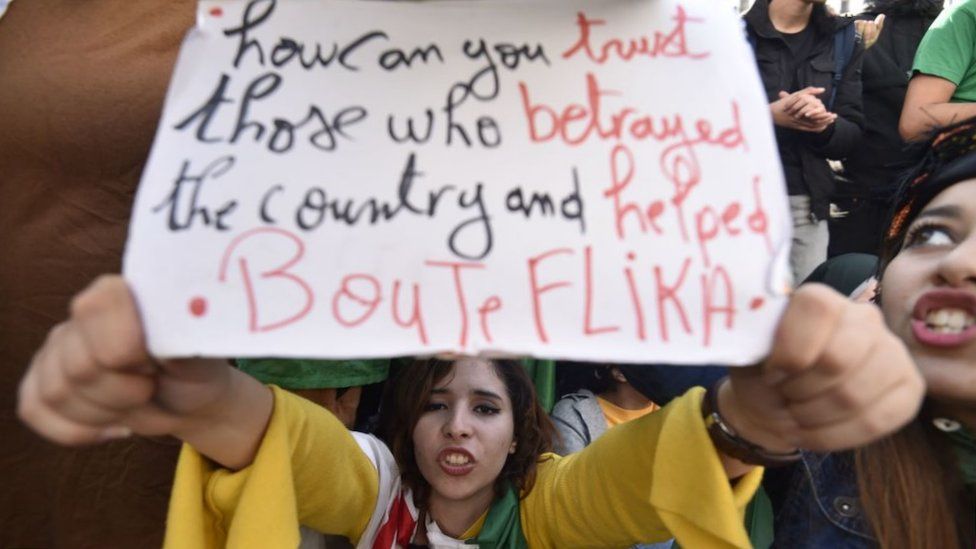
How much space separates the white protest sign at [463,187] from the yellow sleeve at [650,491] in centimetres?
25

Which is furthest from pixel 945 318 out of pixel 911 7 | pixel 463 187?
Result: pixel 911 7

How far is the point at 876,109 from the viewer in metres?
2.54

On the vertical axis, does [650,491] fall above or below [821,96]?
below

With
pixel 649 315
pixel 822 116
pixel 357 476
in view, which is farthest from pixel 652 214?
pixel 822 116

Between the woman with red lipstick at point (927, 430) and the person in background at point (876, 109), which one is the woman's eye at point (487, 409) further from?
the person in background at point (876, 109)

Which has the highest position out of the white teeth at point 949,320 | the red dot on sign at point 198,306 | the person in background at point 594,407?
the red dot on sign at point 198,306

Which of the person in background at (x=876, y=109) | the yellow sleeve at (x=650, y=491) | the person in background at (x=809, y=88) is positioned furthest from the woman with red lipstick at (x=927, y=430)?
the person in background at (x=876, y=109)

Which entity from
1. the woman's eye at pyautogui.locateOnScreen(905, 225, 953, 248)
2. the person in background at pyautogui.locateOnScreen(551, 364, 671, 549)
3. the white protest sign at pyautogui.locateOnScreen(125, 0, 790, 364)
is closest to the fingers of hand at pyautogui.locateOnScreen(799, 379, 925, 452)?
the white protest sign at pyautogui.locateOnScreen(125, 0, 790, 364)

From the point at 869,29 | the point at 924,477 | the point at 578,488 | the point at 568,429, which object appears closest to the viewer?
the point at 924,477

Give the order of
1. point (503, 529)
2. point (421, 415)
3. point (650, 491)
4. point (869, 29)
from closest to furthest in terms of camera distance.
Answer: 1. point (650, 491)
2. point (503, 529)
3. point (421, 415)
4. point (869, 29)

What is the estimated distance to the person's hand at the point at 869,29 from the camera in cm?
247

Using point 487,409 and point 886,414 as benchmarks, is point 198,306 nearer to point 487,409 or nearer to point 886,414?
point 886,414

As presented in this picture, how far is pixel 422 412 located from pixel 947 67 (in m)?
1.67

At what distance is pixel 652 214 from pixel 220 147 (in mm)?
450
